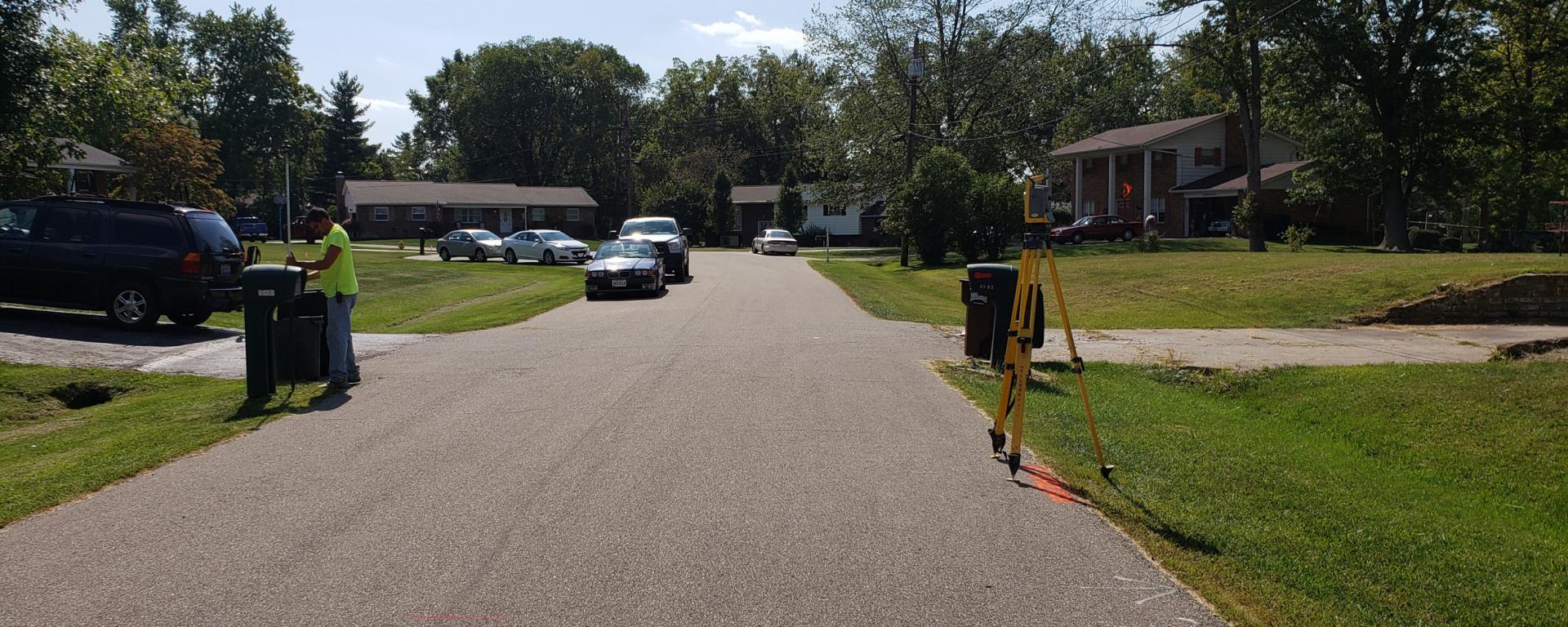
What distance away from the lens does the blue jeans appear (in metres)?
9.95

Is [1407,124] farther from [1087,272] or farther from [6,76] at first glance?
[6,76]

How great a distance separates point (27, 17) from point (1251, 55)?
35.5 m

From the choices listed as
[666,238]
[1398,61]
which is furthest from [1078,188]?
[666,238]

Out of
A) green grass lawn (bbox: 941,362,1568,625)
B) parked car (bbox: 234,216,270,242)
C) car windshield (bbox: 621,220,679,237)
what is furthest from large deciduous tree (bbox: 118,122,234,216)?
green grass lawn (bbox: 941,362,1568,625)

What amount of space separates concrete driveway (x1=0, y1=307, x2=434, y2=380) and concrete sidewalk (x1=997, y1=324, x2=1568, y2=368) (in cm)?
958

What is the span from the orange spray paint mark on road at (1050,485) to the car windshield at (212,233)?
1224 cm

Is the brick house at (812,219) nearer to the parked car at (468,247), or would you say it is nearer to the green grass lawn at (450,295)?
the parked car at (468,247)

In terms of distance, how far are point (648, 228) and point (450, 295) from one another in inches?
228

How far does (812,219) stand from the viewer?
74.7 meters

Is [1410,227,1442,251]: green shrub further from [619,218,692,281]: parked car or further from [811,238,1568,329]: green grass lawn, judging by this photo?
[619,218,692,281]: parked car

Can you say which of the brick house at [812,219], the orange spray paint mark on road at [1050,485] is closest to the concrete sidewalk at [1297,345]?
the orange spray paint mark on road at [1050,485]

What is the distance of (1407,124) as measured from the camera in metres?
35.3

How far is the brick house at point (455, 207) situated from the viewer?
238ft

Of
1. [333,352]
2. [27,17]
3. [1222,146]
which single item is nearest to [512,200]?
[1222,146]
